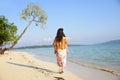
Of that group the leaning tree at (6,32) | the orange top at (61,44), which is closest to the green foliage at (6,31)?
the leaning tree at (6,32)

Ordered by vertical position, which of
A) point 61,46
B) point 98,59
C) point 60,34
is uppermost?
point 60,34

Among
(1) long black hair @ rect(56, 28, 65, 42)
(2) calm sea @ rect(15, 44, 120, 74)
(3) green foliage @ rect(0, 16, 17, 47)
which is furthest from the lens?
(3) green foliage @ rect(0, 16, 17, 47)

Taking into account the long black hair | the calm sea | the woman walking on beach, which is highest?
the long black hair

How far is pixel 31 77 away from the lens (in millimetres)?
9914

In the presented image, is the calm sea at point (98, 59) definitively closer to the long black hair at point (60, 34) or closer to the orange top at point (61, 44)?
the orange top at point (61, 44)

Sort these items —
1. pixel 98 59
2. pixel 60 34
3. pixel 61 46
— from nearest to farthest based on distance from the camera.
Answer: pixel 60 34, pixel 61 46, pixel 98 59

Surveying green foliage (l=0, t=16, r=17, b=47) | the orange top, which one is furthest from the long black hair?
green foliage (l=0, t=16, r=17, b=47)

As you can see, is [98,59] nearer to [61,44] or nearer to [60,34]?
[61,44]

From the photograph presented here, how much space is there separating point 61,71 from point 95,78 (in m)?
1.66

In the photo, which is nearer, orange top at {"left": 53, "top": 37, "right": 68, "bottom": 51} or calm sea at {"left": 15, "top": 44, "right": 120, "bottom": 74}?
orange top at {"left": 53, "top": 37, "right": 68, "bottom": 51}

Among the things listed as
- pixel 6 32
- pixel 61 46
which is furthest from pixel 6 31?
pixel 61 46

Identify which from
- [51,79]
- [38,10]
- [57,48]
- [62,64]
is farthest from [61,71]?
[38,10]

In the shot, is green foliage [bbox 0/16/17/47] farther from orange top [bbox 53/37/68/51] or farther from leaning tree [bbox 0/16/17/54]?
orange top [bbox 53/37/68/51]

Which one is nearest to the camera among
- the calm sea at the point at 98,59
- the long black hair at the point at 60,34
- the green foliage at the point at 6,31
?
the long black hair at the point at 60,34
